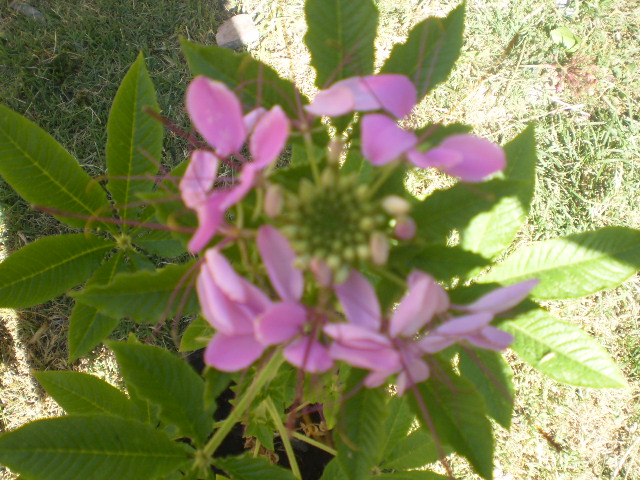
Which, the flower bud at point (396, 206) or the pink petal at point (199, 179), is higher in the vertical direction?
the pink petal at point (199, 179)

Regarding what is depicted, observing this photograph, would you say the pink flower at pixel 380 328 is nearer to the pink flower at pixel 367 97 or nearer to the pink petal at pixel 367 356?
the pink petal at pixel 367 356

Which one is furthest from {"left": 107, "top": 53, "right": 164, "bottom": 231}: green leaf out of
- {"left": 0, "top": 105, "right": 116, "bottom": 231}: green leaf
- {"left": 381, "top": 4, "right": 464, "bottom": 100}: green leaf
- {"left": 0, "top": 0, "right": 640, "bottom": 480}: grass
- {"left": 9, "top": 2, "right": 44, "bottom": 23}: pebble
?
{"left": 9, "top": 2, "right": 44, "bottom": 23}: pebble

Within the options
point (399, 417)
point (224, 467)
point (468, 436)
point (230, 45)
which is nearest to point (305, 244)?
point (468, 436)

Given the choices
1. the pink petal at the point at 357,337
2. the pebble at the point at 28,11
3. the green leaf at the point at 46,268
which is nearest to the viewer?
the pink petal at the point at 357,337

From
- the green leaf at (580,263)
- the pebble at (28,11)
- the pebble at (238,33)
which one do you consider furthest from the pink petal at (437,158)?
the pebble at (28,11)

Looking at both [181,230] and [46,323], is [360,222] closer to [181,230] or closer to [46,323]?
[181,230]

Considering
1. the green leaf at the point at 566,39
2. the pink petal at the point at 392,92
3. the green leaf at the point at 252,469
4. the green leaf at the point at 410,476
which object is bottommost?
the green leaf at the point at 410,476
